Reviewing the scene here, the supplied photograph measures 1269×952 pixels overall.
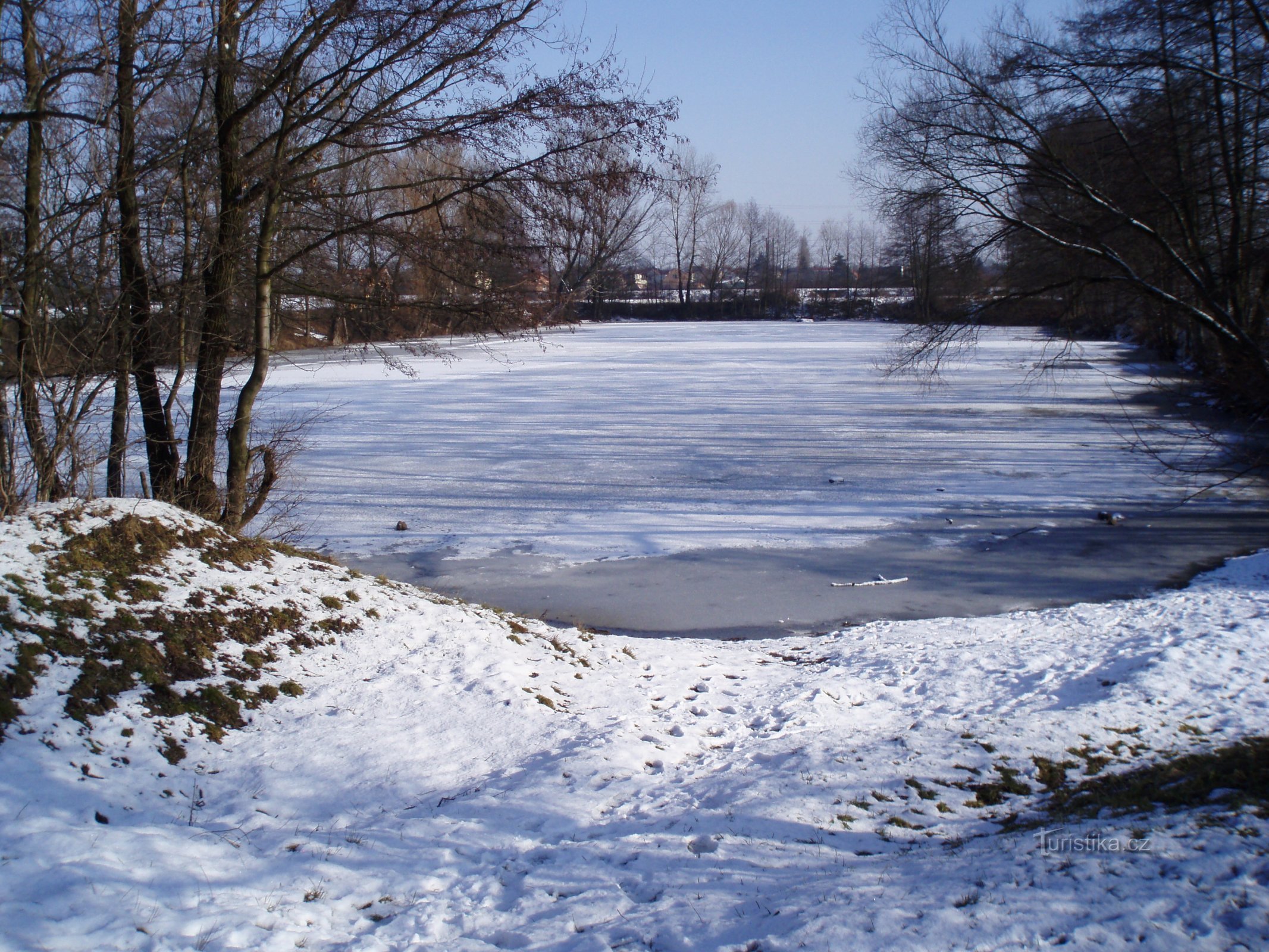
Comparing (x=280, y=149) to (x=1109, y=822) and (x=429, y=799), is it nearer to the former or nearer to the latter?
(x=429, y=799)

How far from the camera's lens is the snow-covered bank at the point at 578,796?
2871mm

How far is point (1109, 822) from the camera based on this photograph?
11.7 ft

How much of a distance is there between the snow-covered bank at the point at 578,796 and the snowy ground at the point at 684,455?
3.47 metres

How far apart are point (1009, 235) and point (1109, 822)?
6458 millimetres

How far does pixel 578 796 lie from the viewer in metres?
4.09

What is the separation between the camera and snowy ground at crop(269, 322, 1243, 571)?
11562mm

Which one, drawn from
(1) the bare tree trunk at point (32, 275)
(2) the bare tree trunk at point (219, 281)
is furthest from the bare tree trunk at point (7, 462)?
(2) the bare tree trunk at point (219, 281)

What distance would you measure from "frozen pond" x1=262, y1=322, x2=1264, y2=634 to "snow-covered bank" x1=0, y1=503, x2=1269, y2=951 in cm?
254

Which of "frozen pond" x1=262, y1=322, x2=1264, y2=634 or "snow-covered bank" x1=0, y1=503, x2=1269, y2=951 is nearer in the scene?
"snow-covered bank" x1=0, y1=503, x2=1269, y2=951

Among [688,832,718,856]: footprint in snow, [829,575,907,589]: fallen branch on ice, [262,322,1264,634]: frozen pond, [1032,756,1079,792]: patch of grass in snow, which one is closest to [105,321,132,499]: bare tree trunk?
[262,322,1264,634]: frozen pond

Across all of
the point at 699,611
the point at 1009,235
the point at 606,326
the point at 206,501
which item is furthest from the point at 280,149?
the point at 606,326

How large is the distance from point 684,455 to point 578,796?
1266cm

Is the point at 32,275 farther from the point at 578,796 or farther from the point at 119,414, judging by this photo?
the point at 578,796

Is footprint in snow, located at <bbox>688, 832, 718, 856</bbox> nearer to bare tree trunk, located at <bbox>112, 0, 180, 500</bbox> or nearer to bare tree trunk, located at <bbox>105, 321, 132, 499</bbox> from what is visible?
bare tree trunk, located at <bbox>105, 321, 132, 499</bbox>
